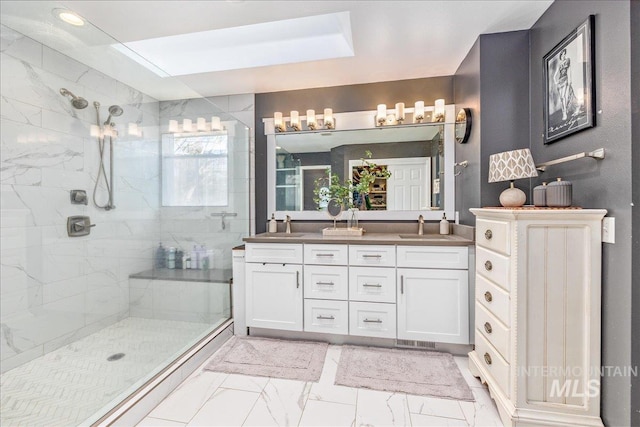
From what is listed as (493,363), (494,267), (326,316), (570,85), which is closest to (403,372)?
(493,363)

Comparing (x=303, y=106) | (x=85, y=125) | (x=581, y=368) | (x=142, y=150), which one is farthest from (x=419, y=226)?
(x=85, y=125)

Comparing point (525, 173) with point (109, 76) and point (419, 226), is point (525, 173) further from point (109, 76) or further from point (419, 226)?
point (109, 76)

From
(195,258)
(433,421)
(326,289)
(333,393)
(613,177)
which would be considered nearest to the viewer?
(613,177)

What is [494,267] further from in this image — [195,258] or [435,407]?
[195,258]

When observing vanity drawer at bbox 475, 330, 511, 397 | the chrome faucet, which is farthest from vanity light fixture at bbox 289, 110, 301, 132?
vanity drawer at bbox 475, 330, 511, 397

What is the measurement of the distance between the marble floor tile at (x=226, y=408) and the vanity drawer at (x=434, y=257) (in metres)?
1.35

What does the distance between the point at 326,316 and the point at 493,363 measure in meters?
1.14

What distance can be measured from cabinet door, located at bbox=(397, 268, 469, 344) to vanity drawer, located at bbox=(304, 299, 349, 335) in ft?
1.42

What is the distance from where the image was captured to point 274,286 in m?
2.30

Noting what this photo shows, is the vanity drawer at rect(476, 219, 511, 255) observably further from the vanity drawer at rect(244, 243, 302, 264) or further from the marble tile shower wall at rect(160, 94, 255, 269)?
the marble tile shower wall at rect(160, 94, 255, 269)

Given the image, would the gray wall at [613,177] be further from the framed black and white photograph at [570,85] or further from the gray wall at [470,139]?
the gray wall at [470,139]

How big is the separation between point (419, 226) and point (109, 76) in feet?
9.27

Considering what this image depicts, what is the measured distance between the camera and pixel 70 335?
1.93 metres

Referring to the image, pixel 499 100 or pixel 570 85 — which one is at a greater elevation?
pixel 499 100
